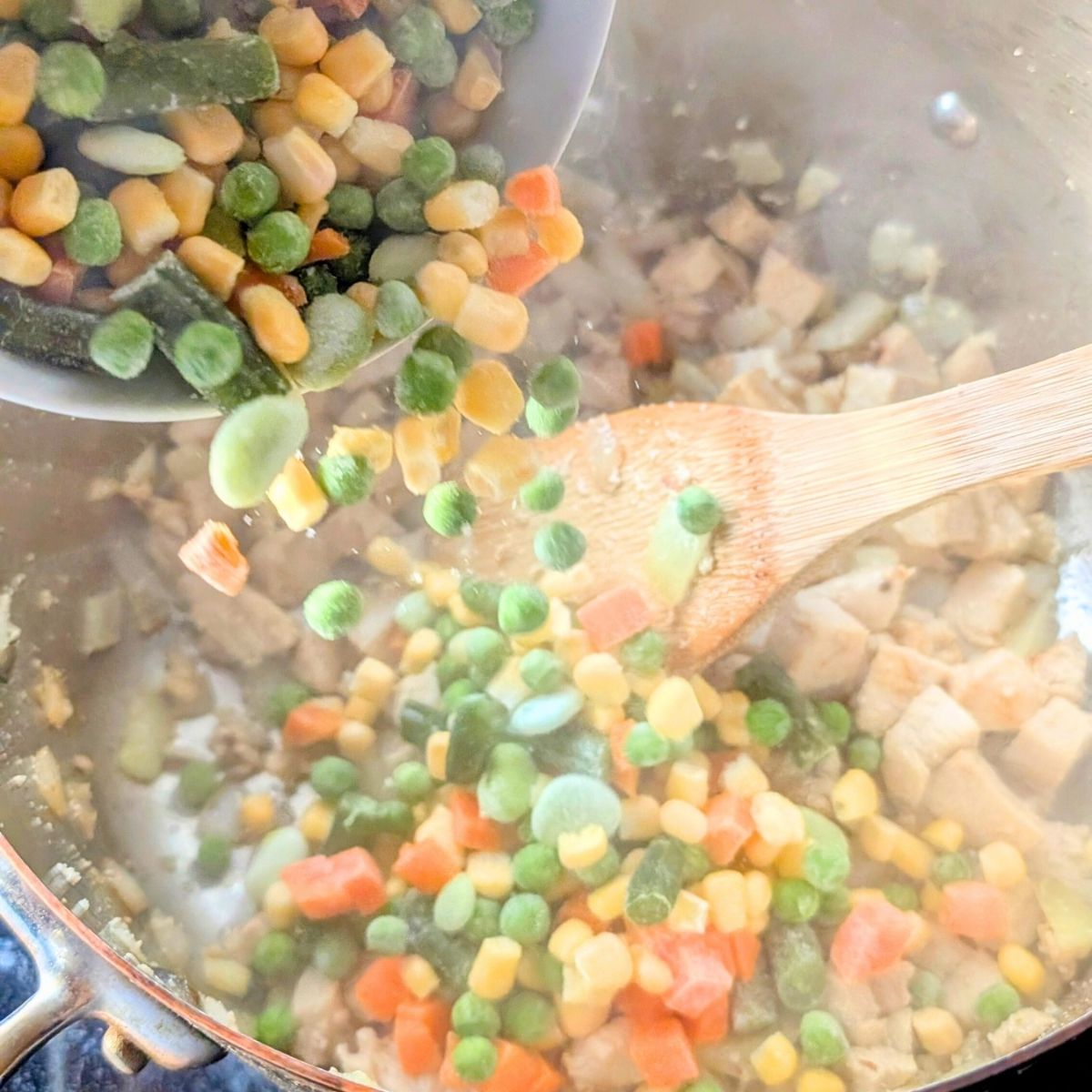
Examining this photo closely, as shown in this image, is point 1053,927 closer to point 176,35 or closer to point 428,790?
point 428,790

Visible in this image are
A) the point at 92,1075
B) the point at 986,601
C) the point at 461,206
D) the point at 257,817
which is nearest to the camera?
the point at 461,206

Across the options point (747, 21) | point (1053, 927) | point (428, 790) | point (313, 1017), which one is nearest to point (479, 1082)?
point (313, 1017)

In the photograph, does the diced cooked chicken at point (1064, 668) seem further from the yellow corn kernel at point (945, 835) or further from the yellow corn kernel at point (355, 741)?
the yellow corn kernel at point (355, 741)

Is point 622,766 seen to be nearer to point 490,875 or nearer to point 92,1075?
point 490,875

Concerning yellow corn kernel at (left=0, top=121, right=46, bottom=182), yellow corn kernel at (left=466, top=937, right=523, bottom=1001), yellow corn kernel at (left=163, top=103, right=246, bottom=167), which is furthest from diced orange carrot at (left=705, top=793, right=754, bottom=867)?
yellow corn kernel at (left=0, top=121, right=46, bottom=182)

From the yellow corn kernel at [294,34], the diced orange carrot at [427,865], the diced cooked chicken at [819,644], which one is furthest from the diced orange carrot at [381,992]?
the yellow corn kernel at [294,34]

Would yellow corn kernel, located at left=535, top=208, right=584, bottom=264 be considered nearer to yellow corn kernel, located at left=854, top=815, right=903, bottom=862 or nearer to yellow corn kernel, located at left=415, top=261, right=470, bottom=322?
yellow corn kernel, located at left=415, top=261, right=470, bottom=322

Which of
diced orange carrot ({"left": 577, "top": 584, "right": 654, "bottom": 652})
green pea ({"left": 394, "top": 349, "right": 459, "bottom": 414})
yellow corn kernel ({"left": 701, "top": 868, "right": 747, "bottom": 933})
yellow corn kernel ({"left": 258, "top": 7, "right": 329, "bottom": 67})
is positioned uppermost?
Answer: yellow corn kernel ({"left": 258, "top": 7, "right": 329, "bottom": 67})

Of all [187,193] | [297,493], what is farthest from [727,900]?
[187,193]
